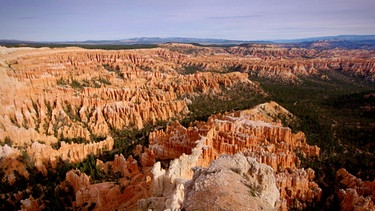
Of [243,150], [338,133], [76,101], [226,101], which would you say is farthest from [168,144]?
[226,101]

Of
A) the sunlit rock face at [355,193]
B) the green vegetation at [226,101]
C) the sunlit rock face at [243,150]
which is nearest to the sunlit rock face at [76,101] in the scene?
the green vegetation at [226,101]

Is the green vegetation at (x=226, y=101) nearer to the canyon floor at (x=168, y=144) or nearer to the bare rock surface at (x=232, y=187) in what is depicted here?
the canyon floor at (x=168, y=144)

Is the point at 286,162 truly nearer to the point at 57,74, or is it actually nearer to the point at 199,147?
the point at 199,147

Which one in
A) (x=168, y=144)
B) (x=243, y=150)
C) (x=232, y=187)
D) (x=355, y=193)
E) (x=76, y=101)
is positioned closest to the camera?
(x=232, y=187)

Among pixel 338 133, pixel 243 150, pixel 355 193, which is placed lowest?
pixel 338 133

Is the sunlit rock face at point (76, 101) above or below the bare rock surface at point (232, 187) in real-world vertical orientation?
below

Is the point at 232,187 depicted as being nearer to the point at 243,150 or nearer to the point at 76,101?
the point at 243,150
